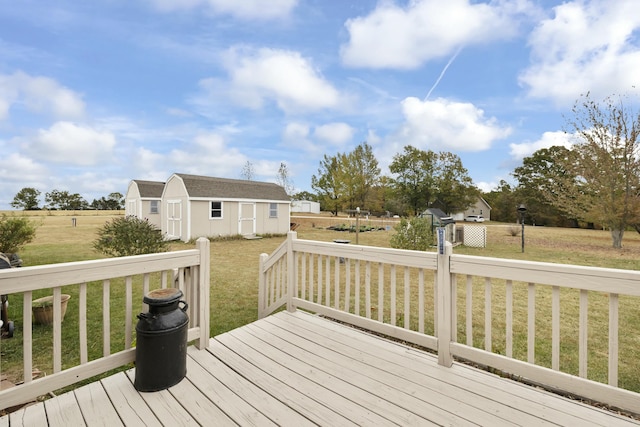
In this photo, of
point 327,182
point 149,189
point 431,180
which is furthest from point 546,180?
point 149,189

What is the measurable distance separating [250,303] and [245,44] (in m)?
7.85

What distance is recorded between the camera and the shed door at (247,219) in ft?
55.4

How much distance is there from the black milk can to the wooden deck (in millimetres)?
89

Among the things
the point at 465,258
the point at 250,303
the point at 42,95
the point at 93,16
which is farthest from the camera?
the point at 42,95

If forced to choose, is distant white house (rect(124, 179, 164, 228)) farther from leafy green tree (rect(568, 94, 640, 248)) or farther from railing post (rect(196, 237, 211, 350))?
leafy green tree (rect(568, 94, 640, 248))

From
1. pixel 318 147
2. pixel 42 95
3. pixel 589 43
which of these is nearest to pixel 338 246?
pixel 589 43

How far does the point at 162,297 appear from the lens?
2148 mm

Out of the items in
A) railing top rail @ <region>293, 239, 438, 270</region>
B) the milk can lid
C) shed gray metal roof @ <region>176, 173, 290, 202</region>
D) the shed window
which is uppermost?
shed gray metal roof @ <region>176, 173, 290, 202</region>

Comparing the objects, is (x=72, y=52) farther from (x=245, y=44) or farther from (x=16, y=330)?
(x=16, y=330)

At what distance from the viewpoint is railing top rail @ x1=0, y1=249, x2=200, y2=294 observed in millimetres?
1729

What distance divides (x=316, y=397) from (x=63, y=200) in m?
74.8

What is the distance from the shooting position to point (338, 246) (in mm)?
3242

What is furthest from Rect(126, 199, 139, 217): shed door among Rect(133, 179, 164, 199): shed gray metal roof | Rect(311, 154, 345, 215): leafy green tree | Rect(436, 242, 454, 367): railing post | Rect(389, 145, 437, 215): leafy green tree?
Rect(389, 145, 437, 215): leafy green tree

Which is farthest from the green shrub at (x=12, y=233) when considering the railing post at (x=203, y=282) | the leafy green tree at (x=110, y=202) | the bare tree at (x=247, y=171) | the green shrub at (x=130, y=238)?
the leafy green tree at (x=110, y=202)
